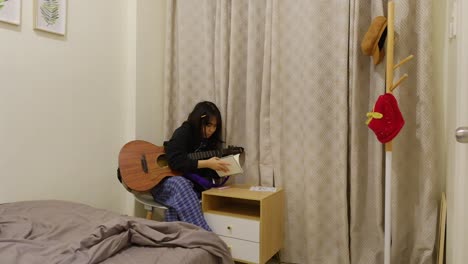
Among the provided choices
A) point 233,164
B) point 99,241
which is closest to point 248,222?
point 233,164

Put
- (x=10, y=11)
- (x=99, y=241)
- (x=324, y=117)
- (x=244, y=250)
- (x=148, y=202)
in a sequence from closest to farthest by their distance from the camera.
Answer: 1. (x=99, y=241)
2. (x=10, y=11)
3. (x=244, y=250)
4. (x=324, y=117)
5. (x=148, y=202)

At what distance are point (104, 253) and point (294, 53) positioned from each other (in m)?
1.63

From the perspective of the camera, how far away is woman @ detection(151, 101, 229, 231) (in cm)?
203

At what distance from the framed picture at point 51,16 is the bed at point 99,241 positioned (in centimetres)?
110

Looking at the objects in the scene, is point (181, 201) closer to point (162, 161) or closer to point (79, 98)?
point (162, 161)

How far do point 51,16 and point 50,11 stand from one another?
0.03 meters

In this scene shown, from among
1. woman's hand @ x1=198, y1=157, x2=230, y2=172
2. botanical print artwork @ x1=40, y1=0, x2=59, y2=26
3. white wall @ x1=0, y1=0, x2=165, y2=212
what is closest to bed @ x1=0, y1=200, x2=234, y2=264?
white wall @ x1=0, y1=0, x2=165, y2=212

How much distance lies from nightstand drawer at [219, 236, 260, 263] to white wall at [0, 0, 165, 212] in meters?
1.04

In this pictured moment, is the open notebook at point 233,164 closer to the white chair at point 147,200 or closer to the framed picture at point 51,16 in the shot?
the white chair at point 147,200

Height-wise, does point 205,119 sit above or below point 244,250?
above

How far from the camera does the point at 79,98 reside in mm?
2248

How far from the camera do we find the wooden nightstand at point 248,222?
1.93 meters

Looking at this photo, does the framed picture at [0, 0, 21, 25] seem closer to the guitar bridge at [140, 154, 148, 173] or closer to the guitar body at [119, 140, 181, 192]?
the guitar body at [119, 140, 181, 192]

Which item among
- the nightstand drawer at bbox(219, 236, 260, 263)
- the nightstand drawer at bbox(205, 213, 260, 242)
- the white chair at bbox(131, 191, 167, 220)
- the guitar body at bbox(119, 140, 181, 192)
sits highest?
the guitar body at bbox(119, 140, 181, 192)
